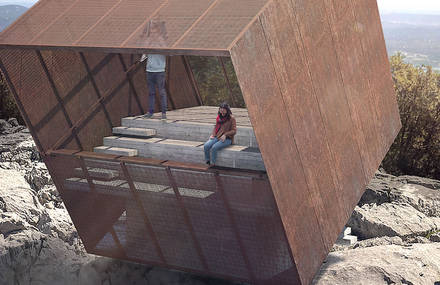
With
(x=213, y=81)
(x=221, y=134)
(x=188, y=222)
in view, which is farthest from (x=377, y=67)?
(x=213, y=81)

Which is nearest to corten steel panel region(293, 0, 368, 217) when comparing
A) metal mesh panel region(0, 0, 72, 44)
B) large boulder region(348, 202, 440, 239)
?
large boulder region(348, 202, 440, 239)

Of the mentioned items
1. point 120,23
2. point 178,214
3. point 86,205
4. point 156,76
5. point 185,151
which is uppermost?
point 120,23

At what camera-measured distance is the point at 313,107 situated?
37.1 ft

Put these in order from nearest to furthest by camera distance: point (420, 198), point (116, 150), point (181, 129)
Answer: point (116, 150), point (181, 129), point (420, 198)

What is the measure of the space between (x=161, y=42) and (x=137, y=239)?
5007 mm

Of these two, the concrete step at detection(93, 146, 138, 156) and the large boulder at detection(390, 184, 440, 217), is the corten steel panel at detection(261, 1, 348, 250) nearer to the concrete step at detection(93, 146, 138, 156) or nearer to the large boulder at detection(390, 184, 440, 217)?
the concrete step at detection(93, 146, 138, 156)

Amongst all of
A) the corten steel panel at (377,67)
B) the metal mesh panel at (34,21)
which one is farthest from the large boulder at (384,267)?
the metal mesh panel at (34,21)

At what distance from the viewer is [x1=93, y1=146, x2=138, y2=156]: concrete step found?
1265 centimetres

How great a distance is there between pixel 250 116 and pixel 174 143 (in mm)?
3547

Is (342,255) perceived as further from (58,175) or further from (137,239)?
(58,175)

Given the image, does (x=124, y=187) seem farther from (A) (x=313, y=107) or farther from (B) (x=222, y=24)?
(B) (x=222, y=24)

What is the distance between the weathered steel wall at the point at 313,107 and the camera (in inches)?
381

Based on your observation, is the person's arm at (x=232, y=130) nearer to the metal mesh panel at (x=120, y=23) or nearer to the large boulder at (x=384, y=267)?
the metal mesh panel at (x=120, y=23)

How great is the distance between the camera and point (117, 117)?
13883 mm
